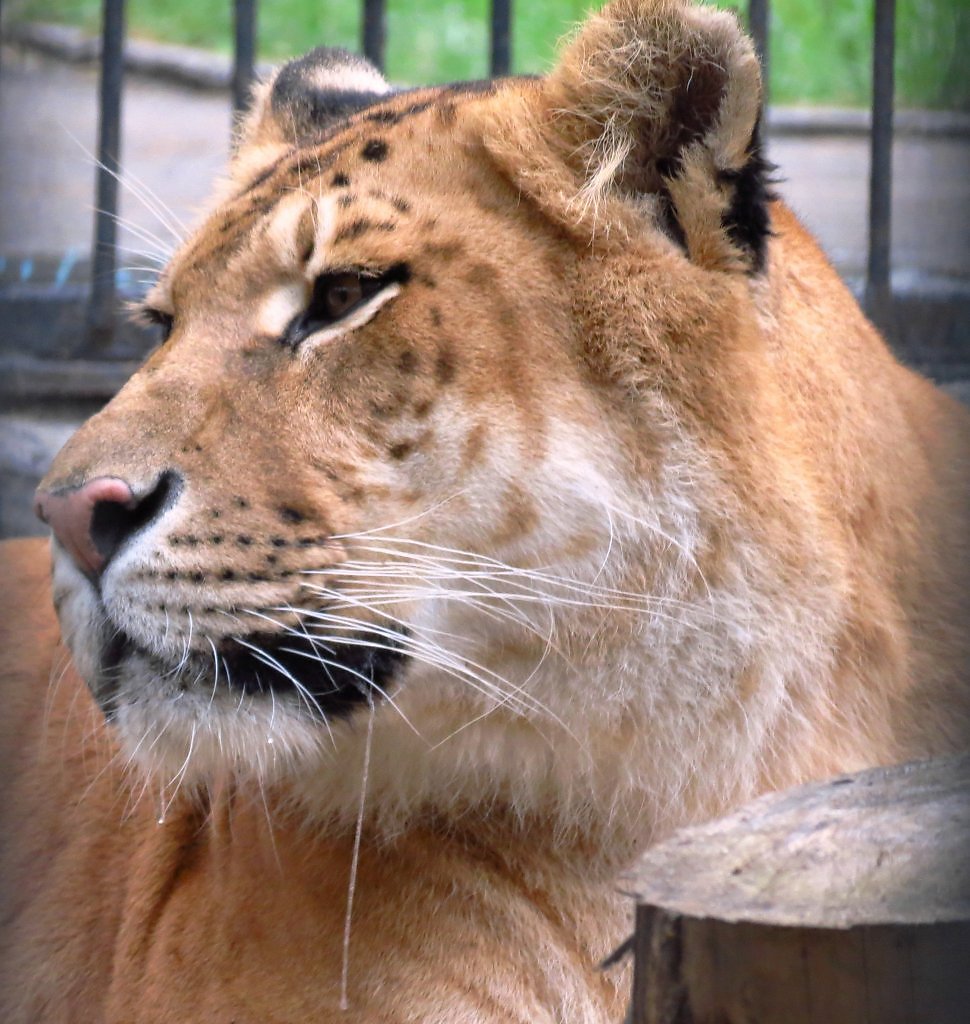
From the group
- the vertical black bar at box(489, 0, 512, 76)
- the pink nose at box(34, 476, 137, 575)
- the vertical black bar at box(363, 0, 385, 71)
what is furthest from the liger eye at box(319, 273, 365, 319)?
the vertical black bar at box(363, 0, 385, 71)

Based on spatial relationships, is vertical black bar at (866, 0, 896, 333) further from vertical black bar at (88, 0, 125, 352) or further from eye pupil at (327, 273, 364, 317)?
eye pupil at (327, 273, 364, 317)

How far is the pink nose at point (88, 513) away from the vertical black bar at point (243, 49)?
3.18 meters

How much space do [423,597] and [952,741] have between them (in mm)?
982

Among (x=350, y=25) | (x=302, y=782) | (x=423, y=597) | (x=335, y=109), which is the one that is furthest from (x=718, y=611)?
(x=350, y=25)

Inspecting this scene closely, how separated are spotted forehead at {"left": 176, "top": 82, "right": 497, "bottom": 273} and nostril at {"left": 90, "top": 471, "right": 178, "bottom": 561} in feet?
1.76

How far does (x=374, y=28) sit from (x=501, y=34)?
0.46 meters

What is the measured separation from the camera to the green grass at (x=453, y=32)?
426 inches

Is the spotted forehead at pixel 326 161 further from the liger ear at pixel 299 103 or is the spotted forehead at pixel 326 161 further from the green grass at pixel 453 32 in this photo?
the green grass at pixel 453 32

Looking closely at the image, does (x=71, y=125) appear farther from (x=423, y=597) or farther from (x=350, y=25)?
(x=423, y=597)

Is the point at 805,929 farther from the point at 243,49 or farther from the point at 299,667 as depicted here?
the point at 243,49

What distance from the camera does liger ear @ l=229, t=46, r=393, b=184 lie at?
3104 mm

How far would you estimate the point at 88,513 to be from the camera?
2.21m

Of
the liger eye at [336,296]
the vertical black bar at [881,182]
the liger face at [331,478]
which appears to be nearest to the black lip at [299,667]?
the liger face at [331,478]

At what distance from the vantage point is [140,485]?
7.34 feet
